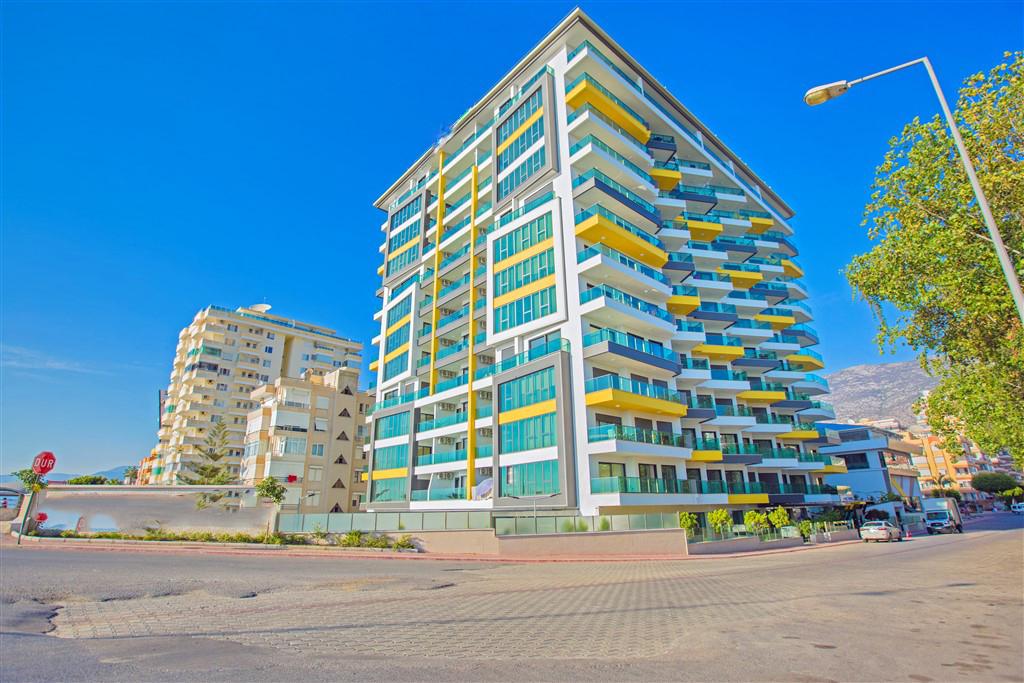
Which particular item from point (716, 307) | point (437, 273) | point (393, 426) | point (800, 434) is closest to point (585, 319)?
point (437, 273)

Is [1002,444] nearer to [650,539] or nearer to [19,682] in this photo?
[650,539]

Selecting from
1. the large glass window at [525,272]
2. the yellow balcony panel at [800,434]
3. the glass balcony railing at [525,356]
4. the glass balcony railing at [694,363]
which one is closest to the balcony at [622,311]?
the glass balcony railing at [525,356]

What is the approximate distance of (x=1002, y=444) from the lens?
16609mm

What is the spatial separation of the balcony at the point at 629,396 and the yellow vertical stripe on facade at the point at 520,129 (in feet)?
73.4

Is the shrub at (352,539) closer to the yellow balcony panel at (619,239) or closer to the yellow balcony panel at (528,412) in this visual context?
the yellow balcony panel at (528,412)

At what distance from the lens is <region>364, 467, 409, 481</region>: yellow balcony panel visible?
42906 mm

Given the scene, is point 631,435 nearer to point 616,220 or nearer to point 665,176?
point 616,220

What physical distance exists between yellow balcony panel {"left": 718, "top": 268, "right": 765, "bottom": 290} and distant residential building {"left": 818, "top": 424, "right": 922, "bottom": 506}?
811 inches

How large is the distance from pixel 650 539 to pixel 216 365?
251 ft

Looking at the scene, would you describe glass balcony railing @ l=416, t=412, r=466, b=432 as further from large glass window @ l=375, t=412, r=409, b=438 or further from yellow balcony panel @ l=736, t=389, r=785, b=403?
yellow balcony panel @ l=736, t=389, r=785, b=403

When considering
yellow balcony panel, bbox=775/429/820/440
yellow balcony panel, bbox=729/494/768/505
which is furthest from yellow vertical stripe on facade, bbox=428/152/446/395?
yellow balcony panel, bbox=775/429/820/440

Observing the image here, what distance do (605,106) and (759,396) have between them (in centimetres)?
2915

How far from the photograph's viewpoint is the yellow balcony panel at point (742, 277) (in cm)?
4919

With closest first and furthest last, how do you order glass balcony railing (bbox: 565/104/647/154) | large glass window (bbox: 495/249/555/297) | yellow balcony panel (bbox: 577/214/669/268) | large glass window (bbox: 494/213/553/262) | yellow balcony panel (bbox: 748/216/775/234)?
yellow balcony panel (bbox: 577/214/669/268)
large glass window (bbox: 495/249/555/297)
large glass window (bbox: 494/213/553/262)
glass balcony railing (bbox: 565/104/647/154)
yellow balcony panel (bbox: 748/216/775/234)
